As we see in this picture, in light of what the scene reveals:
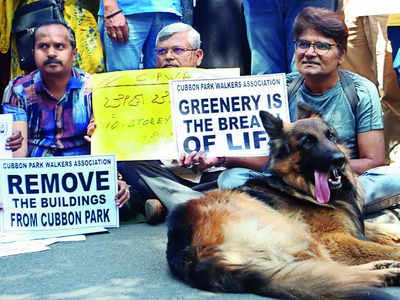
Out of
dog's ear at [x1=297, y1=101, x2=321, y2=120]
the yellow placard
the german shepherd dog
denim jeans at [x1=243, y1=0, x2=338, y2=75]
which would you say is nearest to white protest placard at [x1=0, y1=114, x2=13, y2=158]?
the yellow placard

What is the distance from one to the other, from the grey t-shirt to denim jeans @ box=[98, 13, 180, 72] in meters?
1.64

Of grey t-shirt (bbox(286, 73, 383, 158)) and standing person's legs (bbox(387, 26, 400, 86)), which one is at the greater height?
standing person's legs (bbox(387, 26, 400, 86))

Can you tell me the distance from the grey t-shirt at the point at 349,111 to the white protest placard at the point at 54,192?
5.09ft

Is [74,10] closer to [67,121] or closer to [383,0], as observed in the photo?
[67,121]

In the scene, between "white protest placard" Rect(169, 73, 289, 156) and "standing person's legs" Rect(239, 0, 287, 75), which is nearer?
"white protest placard" Rect(169, 73, 289, 156)

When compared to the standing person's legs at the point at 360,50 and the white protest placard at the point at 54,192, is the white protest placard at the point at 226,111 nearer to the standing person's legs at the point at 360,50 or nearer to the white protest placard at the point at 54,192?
the white protest placard at the point at 54,192

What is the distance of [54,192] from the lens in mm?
4992

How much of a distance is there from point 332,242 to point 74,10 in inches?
149

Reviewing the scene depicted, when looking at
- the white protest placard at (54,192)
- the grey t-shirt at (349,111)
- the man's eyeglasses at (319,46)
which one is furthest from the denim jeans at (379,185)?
the white protest placard at (54,192)

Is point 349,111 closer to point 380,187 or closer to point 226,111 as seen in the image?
point 380,187

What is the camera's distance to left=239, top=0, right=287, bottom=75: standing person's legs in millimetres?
5789

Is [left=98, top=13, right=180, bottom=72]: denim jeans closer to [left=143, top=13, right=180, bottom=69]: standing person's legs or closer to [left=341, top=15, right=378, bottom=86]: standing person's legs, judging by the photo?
[left=143, top=13, right=180, bottom=69]: standing person's legs

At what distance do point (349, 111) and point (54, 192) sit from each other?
2.23m

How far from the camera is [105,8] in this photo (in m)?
5.73
